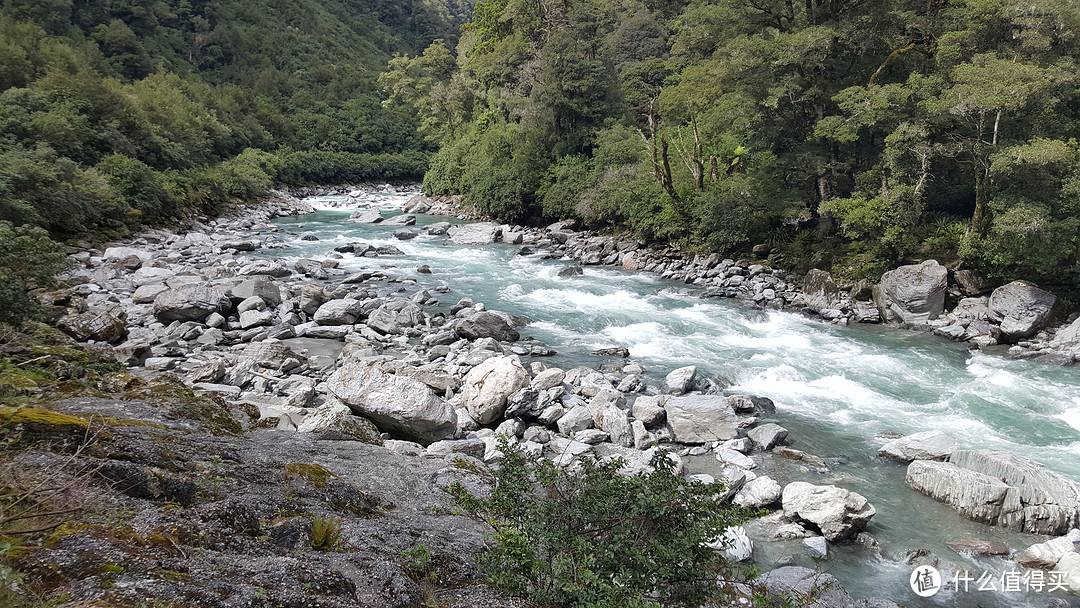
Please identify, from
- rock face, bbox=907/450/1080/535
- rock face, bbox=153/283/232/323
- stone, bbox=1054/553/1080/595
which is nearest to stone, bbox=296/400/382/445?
rock face, bbox=153/283/232/323

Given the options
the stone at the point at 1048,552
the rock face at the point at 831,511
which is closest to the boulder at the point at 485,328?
the rock face at the point at 831,511

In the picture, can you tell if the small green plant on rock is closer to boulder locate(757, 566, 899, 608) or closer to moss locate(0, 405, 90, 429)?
moss locate(0, 405, 90, 429)

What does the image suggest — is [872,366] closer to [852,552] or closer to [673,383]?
[673,383]

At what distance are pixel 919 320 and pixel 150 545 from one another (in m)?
16.1

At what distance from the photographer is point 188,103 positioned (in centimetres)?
4003

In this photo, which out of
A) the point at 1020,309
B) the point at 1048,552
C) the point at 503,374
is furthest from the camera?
the point at 1020,309

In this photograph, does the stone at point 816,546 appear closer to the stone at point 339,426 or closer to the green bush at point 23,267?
the stone at point 339,426

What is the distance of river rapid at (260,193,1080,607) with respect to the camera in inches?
245

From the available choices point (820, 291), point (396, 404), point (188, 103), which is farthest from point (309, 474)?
point (188, 103)

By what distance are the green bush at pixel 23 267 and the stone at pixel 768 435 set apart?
38.2 feet

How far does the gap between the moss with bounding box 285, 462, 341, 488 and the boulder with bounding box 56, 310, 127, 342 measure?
8.61 m

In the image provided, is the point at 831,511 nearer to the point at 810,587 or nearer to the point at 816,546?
the point at 816,546

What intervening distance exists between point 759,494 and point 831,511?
810 millimetres

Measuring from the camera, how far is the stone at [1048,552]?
19.1 ft
